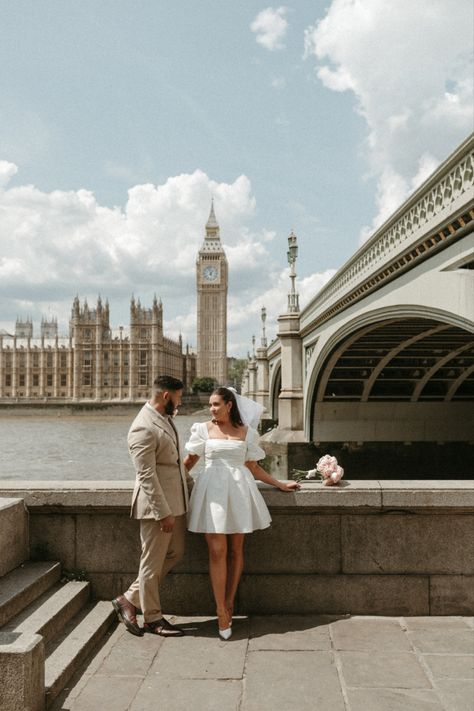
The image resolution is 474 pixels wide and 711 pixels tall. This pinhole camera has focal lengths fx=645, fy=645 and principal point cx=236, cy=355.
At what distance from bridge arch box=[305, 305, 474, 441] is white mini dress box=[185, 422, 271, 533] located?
54.1 ft

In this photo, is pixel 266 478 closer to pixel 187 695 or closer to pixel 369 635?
pixel 369 635

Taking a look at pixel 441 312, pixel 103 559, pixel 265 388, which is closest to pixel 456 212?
pixel 441 312

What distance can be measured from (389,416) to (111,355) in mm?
79080

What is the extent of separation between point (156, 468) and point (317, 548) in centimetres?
134

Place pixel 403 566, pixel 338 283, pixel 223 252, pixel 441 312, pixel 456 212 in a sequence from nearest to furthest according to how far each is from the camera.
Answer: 1. pixel 403 566
2. pixel 456 212
3. pixel 441 312
4. pixel 338 283
5. pixel 223 252

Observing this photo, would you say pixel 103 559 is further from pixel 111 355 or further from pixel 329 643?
pixel 111 355

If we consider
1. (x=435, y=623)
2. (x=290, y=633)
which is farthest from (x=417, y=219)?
(x=290, y=633)

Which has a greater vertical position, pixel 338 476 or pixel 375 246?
pixel 375 246

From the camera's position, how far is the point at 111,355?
99.8m

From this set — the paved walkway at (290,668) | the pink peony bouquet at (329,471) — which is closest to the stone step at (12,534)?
the paved walkway at (290,668)

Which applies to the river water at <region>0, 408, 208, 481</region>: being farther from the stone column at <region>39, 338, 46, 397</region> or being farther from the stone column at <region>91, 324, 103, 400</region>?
the stone column at <region>39, 338, 46, 397</region>

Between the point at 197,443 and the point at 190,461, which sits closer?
the point at 197,443

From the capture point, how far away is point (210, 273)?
118 m

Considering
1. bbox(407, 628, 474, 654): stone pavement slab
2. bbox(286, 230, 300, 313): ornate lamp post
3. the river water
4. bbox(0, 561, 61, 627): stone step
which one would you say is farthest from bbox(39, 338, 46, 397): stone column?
bbox(407, 628, 474, 654): stone pavement slab
